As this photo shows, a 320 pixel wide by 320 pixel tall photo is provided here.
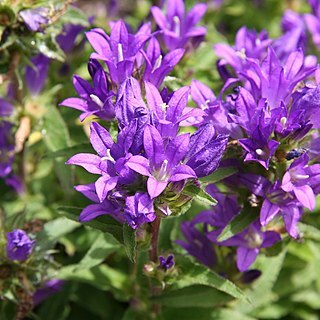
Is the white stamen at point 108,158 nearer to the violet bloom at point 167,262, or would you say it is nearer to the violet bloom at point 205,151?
the violet bloom at point 205,151

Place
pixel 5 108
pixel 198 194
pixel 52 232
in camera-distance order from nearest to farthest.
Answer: pixel 198 194
pixel 52 232
pixel 5 108

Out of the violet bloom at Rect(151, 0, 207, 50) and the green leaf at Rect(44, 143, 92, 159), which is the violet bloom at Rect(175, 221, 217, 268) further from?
the violet bloom at Rect(151, 0, 207, 50)

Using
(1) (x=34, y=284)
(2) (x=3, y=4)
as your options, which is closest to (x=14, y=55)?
(2) (x=3, y=4)

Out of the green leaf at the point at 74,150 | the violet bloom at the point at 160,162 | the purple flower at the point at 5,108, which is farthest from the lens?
the purple flower at the point at 5,108

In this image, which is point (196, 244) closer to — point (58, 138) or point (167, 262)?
point (167, 262)

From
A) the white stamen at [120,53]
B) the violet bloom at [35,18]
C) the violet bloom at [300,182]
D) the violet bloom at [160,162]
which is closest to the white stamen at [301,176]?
the violet bloom at [300,182]

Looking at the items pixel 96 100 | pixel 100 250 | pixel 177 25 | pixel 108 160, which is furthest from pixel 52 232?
pixel 177 25

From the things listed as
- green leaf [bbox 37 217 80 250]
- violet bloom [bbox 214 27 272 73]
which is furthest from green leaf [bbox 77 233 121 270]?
violet bloom [bbox 214 27 272 73]
